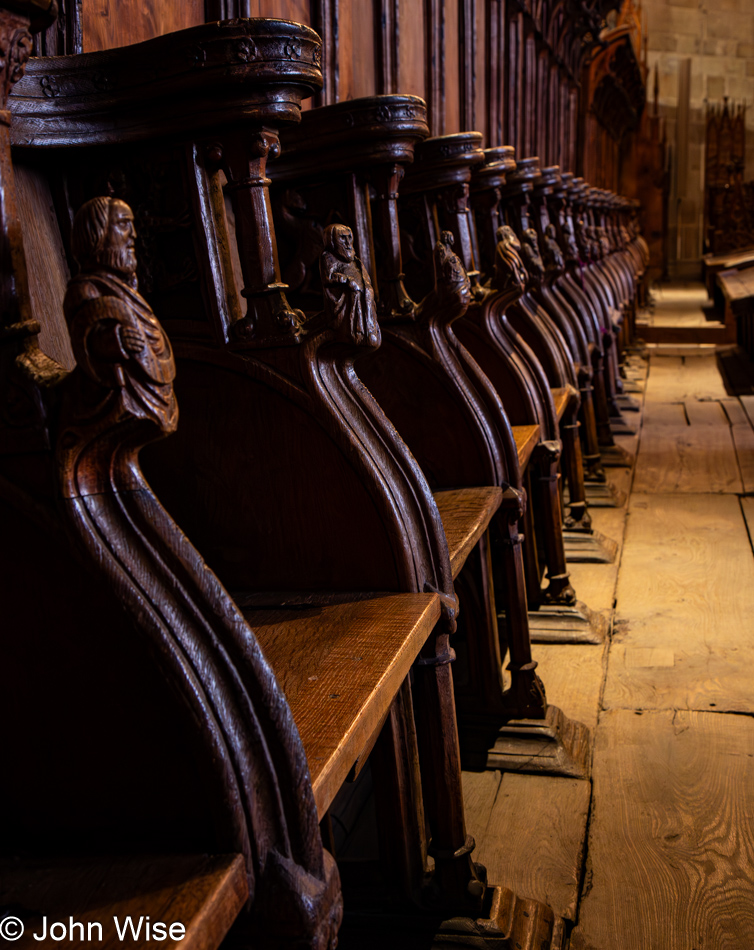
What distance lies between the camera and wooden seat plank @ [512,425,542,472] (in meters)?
2.49

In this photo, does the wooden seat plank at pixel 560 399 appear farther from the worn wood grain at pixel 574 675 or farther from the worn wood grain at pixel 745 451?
the worn wood grain at pixel 745 451

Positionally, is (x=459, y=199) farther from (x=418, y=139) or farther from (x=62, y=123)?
(x=62, y=123)

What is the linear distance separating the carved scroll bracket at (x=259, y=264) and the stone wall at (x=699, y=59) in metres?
21.0

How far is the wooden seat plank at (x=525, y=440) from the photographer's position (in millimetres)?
2488

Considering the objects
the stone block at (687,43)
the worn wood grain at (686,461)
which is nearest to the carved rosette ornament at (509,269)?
the worn wood grain at (686,461)

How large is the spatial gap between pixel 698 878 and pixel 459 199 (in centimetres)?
167

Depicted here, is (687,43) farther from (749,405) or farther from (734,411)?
(734,411)

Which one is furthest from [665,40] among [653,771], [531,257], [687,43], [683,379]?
[653,771]

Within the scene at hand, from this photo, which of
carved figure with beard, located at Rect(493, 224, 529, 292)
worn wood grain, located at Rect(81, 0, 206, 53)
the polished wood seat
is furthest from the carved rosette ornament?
the polished wood seat

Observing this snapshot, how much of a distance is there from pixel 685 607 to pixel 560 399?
2.75ft

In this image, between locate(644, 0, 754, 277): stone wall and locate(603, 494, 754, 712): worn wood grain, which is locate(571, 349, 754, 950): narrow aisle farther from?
locate(644, 0, 754, 277): stone wall

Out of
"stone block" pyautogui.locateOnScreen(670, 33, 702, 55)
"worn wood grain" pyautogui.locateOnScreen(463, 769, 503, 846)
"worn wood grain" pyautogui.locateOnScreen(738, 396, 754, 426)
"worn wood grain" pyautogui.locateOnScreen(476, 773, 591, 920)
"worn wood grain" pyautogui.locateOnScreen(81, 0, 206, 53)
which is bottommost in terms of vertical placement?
"worn wood grain" pyautogui.locateOnScreen(463, 769, 503, 846)

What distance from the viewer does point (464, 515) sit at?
1982 mm

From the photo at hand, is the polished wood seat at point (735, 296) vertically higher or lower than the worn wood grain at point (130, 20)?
lower
